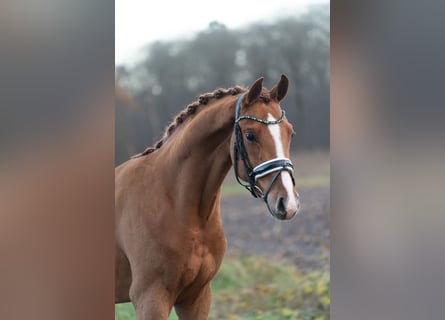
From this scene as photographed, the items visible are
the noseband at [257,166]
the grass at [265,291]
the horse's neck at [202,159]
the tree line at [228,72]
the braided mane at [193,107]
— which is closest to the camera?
the noseband at [257,166]

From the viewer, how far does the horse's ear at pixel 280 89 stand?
2986mm

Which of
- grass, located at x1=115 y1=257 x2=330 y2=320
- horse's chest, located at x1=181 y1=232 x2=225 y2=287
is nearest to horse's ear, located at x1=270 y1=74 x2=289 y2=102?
horse's chest, located at x1=181 y1=232 x2=225 y2=287

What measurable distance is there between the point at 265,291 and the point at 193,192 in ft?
2.68

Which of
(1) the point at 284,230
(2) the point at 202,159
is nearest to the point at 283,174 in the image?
(2) the point at 202,159

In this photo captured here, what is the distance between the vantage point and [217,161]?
2943 mm

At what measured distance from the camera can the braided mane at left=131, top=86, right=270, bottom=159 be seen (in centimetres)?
303

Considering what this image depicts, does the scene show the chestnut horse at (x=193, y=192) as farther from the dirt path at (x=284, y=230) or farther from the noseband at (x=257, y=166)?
the dirt path at (x=284, y=230)

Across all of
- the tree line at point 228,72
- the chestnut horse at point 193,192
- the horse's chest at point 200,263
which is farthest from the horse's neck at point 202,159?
Result: the tree line at point 228,72

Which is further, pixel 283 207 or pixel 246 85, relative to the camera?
pixel 246 85

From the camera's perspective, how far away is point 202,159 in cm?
295

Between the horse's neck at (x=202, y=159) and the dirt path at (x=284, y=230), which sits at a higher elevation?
the horse's neck at (x=202, y=159)

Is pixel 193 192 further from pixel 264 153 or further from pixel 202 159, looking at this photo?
pixel 264 153

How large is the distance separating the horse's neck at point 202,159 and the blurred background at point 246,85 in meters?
0.16
